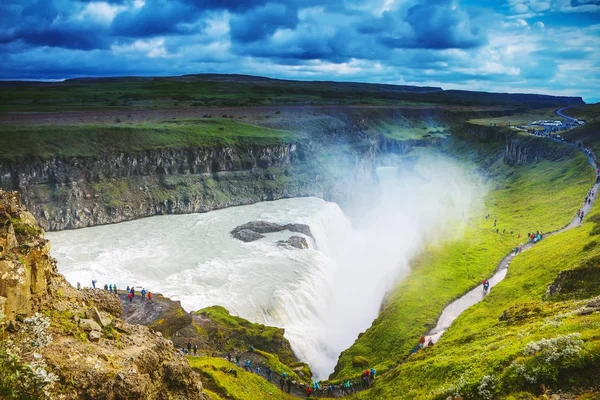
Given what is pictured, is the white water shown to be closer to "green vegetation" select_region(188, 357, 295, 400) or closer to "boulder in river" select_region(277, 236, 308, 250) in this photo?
"boulder in river" select_region(277, 236, 308, 250)

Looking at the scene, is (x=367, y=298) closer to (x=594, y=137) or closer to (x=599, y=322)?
(x=599, y=322)

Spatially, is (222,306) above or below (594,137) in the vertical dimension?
below

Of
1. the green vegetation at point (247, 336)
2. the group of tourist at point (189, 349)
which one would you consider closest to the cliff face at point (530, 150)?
the green vegetation at point (247, 336)

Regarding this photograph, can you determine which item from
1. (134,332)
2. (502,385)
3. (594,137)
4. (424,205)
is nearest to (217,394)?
(134,332)

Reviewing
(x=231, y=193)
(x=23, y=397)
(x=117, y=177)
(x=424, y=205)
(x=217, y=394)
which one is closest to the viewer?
(x=23, y=397)

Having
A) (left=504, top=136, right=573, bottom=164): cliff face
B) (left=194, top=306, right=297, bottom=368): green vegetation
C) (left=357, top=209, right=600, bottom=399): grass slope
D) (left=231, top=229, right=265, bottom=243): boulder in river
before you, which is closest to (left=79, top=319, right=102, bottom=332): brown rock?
(left=357, top=209, right=600, bottom=399): grass slope

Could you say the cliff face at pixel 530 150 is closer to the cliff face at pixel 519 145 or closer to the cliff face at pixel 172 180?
the cliff face at pixel 519 145

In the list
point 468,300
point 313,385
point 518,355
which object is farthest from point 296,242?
point 518,355
